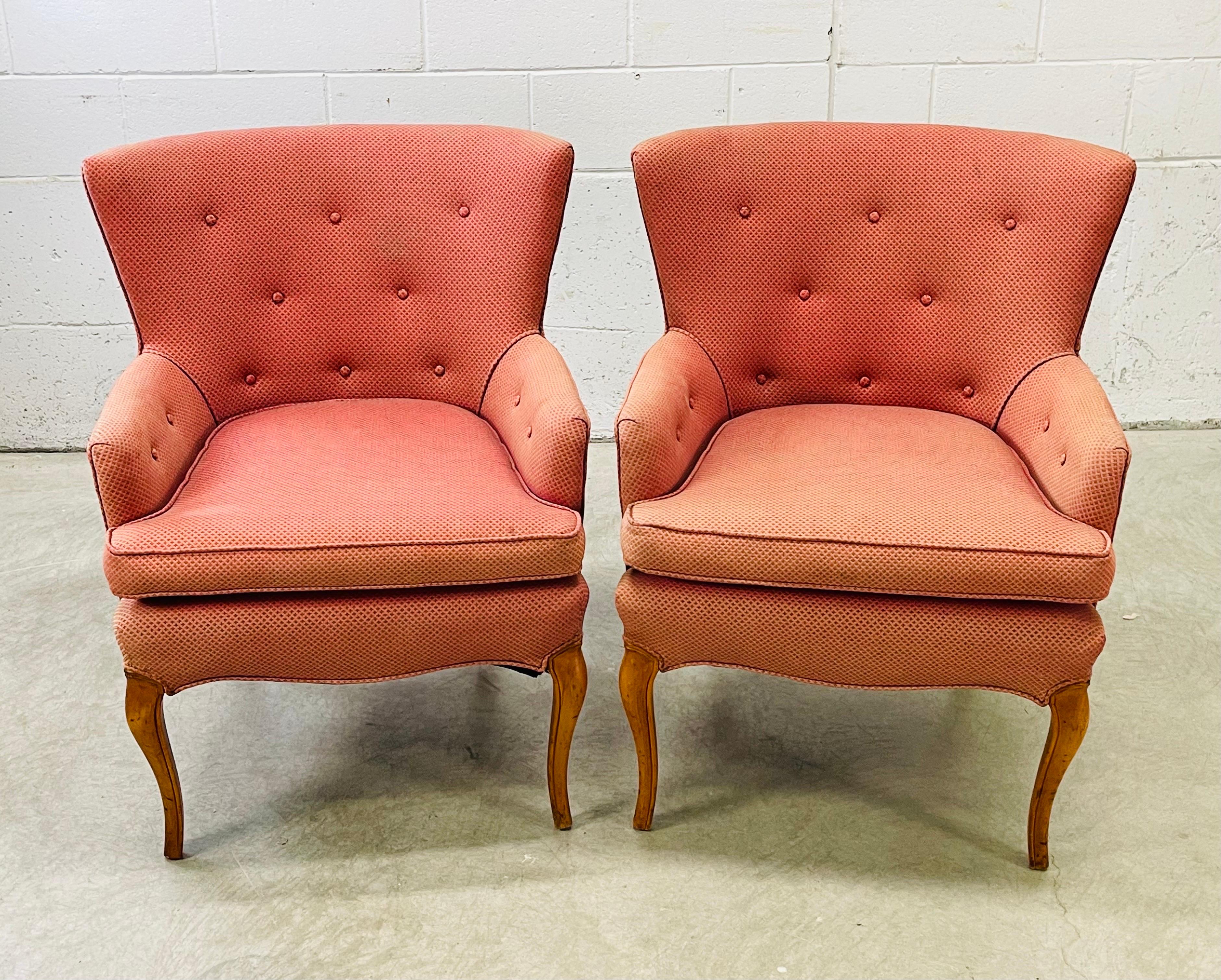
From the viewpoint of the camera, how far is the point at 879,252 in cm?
194

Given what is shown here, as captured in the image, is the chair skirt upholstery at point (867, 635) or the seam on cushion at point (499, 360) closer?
the chair skirt upholstery at point (867, 635)

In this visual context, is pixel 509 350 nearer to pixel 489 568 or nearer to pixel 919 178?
pixel 489 568

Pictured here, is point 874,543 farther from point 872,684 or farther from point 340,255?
point 340,255

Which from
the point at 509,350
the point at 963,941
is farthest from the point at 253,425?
the point at 963,941

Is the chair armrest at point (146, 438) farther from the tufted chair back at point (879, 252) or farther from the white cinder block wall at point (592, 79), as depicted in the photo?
the white cinder block wall at point (592, 79)

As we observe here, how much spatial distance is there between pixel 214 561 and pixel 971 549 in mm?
899

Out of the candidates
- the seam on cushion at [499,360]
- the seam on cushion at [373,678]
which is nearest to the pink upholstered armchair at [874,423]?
the seam on cushion at [373,678]

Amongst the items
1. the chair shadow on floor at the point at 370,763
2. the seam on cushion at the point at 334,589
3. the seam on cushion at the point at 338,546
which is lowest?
the chair shadow on floor at the point at 370,763

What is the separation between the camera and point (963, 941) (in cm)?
150

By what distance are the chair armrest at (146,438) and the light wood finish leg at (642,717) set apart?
644mm

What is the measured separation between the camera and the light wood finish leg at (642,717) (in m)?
1.62

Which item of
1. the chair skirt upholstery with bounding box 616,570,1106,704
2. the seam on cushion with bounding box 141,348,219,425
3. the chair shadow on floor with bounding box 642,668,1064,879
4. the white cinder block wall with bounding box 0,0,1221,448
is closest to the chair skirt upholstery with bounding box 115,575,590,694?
the chair skirt upholstery with bounding box 616,570,1106,704

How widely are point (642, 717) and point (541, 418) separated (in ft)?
1.36

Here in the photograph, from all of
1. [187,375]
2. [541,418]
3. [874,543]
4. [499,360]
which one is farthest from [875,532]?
[187,375]
